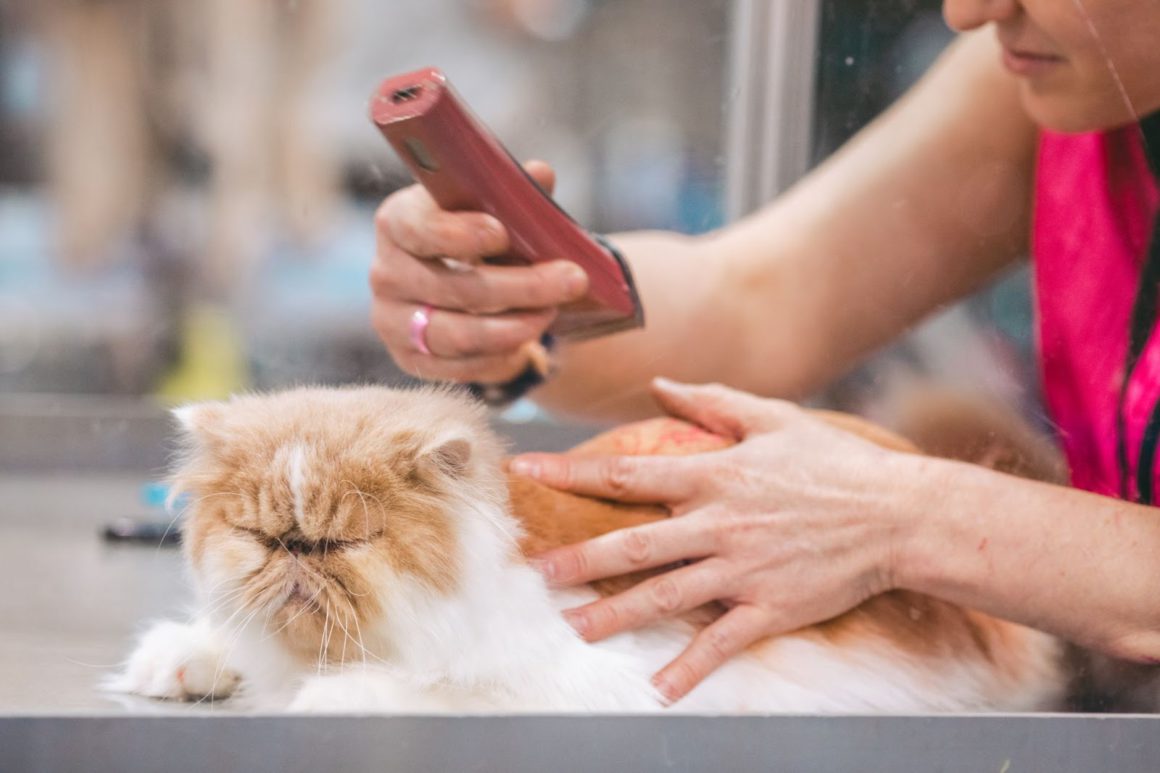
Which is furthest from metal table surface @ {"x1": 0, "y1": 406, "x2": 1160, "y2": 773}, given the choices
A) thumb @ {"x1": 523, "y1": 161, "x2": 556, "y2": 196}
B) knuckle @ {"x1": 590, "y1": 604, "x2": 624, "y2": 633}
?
thumb @ {"x1": 523, "y1": 161, "x2": 556, "y2": 196}

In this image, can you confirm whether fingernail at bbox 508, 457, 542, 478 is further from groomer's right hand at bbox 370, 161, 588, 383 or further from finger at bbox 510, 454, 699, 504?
groomer's right hand at bbox 370, 161, 588, 383

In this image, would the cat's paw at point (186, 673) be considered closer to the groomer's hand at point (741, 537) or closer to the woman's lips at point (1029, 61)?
the groomer's hand at point (741, 537)

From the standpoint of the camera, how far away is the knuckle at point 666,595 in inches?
29.8

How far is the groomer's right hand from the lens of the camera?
795 millimetres

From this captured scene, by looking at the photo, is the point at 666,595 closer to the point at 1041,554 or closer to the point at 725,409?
the point at 725,409

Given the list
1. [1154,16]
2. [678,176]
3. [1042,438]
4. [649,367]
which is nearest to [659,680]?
[649,367]

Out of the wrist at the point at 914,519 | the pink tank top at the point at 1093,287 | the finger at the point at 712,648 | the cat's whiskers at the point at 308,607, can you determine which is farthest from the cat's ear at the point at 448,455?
the pink tank top at the point at 1093,287

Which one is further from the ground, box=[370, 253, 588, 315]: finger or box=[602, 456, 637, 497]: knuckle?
box=[370, 253, 588, 315]: finger

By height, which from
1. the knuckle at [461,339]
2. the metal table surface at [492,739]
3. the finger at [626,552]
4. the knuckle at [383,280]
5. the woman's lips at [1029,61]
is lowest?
the metal table surface at [492,739]

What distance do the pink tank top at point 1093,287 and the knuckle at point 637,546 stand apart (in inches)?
13.8

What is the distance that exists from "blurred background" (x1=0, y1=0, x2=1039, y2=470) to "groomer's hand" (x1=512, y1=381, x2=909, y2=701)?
123 mm

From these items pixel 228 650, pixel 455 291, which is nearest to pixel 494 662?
pixel 228 650

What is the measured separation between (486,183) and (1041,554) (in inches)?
19.3

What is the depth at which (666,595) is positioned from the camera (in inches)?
29.9
